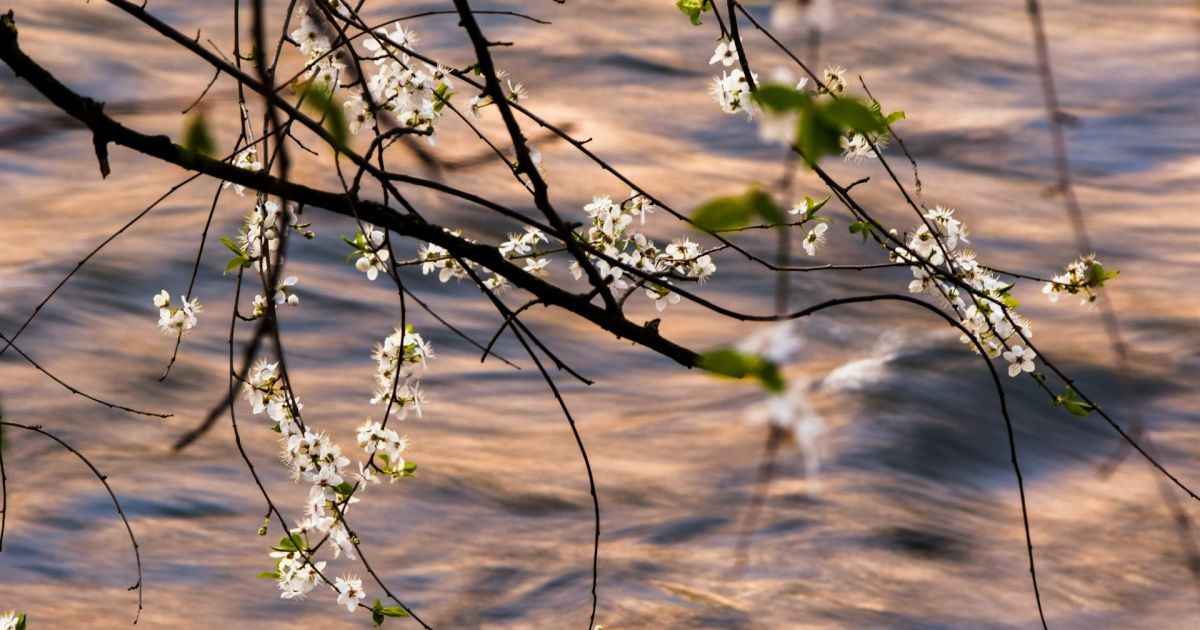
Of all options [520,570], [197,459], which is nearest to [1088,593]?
[520,570]

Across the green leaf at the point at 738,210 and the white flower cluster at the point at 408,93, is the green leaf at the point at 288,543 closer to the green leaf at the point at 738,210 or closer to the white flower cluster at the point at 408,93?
the white flower cluster at the point at 408,93

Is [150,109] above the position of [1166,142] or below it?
below

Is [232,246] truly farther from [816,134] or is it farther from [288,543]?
[816,134]

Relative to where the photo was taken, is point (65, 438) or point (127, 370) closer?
point (65, 438)

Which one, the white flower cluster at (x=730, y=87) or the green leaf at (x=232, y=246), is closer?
the green leaf at (x=232, y=246)

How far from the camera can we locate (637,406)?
4047 millimetres

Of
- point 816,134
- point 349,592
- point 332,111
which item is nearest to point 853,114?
point 816,134

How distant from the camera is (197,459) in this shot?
3.54 m

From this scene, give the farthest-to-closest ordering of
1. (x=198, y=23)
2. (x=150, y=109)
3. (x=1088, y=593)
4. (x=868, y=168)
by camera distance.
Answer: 1. (x=198, y=23)
2. (x=868, y=168)
3. (x=1088, y=593)
4. (x=150, y=109)

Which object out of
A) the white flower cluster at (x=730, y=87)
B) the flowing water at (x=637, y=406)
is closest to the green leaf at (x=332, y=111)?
the white flower cluster at (x=730, y=87)

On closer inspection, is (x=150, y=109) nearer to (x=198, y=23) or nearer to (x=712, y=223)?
(x=712, y=223)

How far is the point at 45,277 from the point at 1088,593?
322cm

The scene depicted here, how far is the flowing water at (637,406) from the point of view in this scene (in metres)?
3.13

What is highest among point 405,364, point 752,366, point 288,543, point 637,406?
point 637,406
